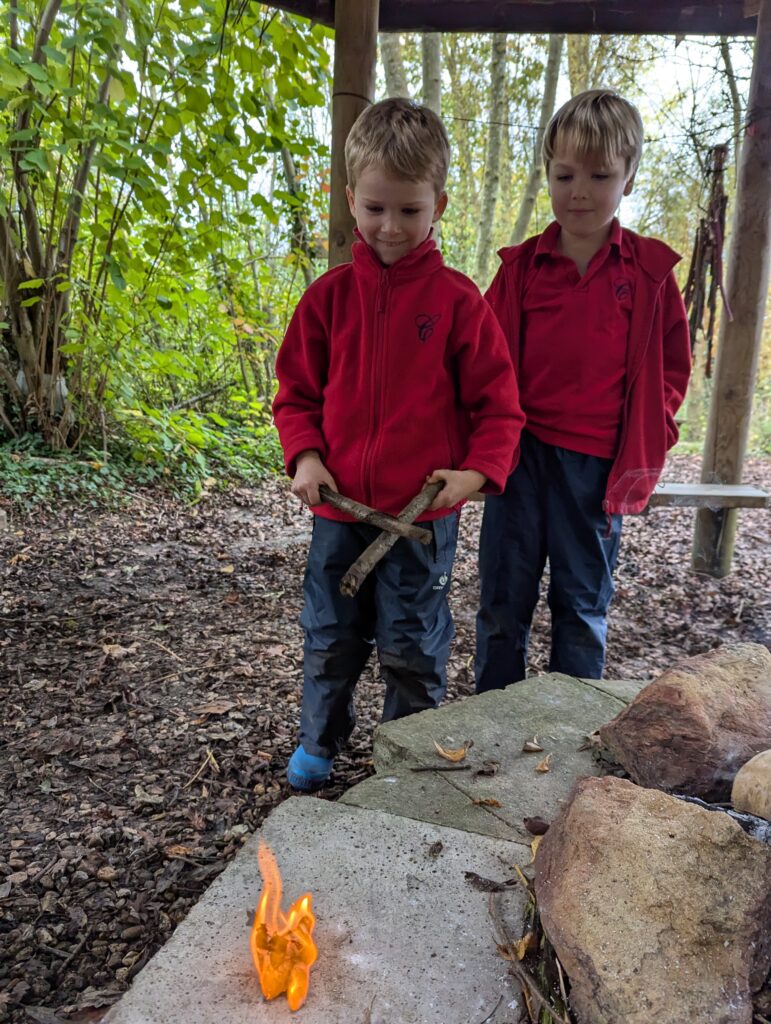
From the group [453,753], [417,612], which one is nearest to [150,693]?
[417,612]

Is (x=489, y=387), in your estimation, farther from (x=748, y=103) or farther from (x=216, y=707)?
(x=748, y=103)

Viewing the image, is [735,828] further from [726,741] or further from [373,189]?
[373,189]

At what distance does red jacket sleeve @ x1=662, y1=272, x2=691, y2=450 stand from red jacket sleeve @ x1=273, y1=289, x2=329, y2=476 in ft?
3.32

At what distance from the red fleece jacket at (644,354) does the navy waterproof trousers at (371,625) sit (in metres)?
0.58

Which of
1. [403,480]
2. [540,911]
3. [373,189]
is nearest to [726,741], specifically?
[540,911]

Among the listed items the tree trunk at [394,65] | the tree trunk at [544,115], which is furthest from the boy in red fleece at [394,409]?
the tree trunk at [544,115]

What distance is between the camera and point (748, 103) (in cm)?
384

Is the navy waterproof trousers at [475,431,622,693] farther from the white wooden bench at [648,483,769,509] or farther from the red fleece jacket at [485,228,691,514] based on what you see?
the white wooden bench at [648,483,769,509]

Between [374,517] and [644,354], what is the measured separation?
981mm

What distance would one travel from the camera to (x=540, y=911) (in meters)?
1.17

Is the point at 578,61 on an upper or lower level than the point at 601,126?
upper

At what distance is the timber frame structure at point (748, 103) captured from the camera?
284 cm

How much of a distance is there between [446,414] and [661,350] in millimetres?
719

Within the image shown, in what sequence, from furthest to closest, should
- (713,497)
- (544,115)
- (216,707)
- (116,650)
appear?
1. (544,115)
2. (713,497)
3. (116,650)
4. (216,707)
